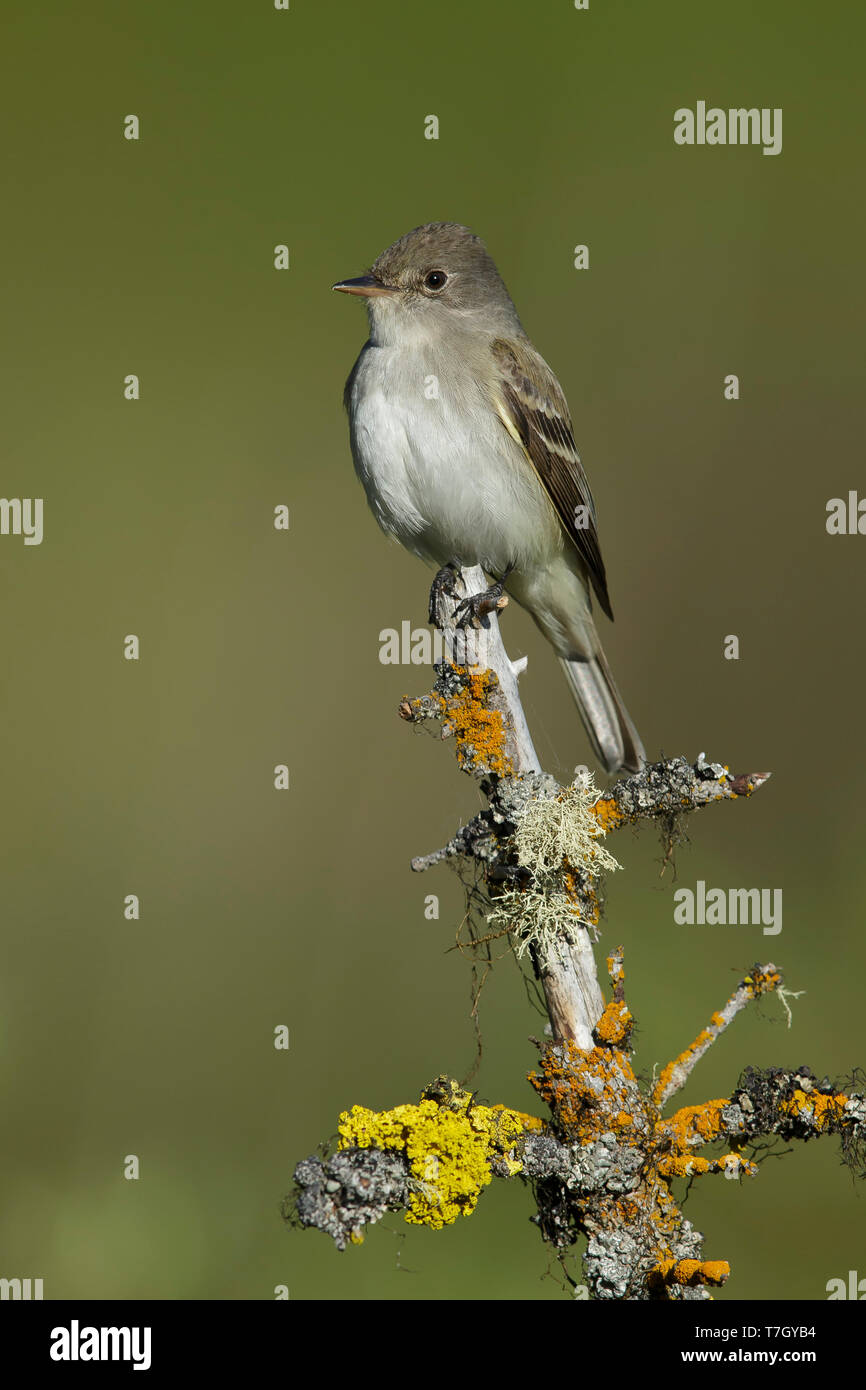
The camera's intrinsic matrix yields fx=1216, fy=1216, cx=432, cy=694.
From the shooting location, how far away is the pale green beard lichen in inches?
120

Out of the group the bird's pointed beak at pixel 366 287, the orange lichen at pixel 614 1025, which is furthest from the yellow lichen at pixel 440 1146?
the bird's pointed beak at pixel 366 287

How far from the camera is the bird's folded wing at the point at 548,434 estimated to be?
5.00 m

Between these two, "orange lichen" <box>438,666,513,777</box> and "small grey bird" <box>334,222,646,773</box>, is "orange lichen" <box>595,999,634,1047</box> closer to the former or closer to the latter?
"orange lichen" <box>438,666,513,777</box>

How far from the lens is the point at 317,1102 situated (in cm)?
546

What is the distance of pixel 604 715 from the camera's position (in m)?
5.39

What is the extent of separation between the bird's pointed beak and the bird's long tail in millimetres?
1846

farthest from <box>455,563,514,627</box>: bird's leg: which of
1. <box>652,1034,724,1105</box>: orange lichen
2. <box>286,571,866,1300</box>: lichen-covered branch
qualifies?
<box>652,1034,724,1105</box>: orange lichen

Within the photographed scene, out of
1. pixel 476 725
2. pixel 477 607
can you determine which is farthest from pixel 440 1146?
pixel 477 607

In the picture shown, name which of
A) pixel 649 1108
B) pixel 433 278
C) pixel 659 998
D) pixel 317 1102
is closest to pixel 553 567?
pixel 433 278

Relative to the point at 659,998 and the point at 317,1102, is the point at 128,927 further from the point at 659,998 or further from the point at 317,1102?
the point at 659,998

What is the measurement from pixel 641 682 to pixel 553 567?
57.7 inches

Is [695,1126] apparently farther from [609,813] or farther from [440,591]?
[440,591]

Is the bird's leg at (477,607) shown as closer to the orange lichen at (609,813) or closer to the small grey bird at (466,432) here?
the orange lichen at (609,813)

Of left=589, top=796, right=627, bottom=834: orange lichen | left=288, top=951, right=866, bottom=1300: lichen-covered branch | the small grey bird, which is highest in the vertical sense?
the small grey bird
